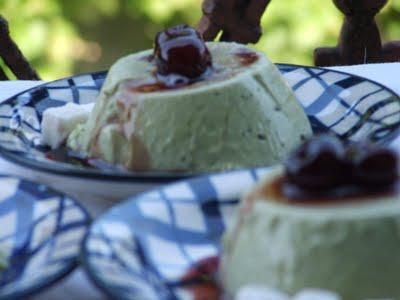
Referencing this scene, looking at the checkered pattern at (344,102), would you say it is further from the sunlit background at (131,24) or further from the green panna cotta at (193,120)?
the sunlit background at (131,24)

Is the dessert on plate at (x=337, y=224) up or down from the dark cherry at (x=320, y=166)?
down

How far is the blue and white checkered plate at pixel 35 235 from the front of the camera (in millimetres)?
812

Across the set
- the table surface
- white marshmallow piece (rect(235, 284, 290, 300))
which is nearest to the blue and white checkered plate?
the table surface

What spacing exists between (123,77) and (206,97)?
0.39 ft

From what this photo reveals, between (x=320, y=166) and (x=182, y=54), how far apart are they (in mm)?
401

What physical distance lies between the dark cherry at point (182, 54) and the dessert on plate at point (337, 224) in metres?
0.36

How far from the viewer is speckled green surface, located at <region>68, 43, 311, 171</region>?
1145 millimetres

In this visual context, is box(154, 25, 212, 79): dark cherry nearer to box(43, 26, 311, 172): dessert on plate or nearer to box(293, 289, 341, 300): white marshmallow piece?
box(43, 26, 311, 172): dessert on plate

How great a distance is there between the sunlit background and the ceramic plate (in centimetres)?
119

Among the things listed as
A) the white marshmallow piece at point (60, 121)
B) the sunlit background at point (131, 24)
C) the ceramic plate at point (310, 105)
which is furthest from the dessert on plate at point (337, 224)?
the sunlit background at point (131, 24)

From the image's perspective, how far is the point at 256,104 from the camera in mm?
1176

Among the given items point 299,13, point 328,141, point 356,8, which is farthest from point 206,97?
point 299,13

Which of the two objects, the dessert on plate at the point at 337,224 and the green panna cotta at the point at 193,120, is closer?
the dessert on plate at the point at 337,224

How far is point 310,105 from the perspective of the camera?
1.37 meters
